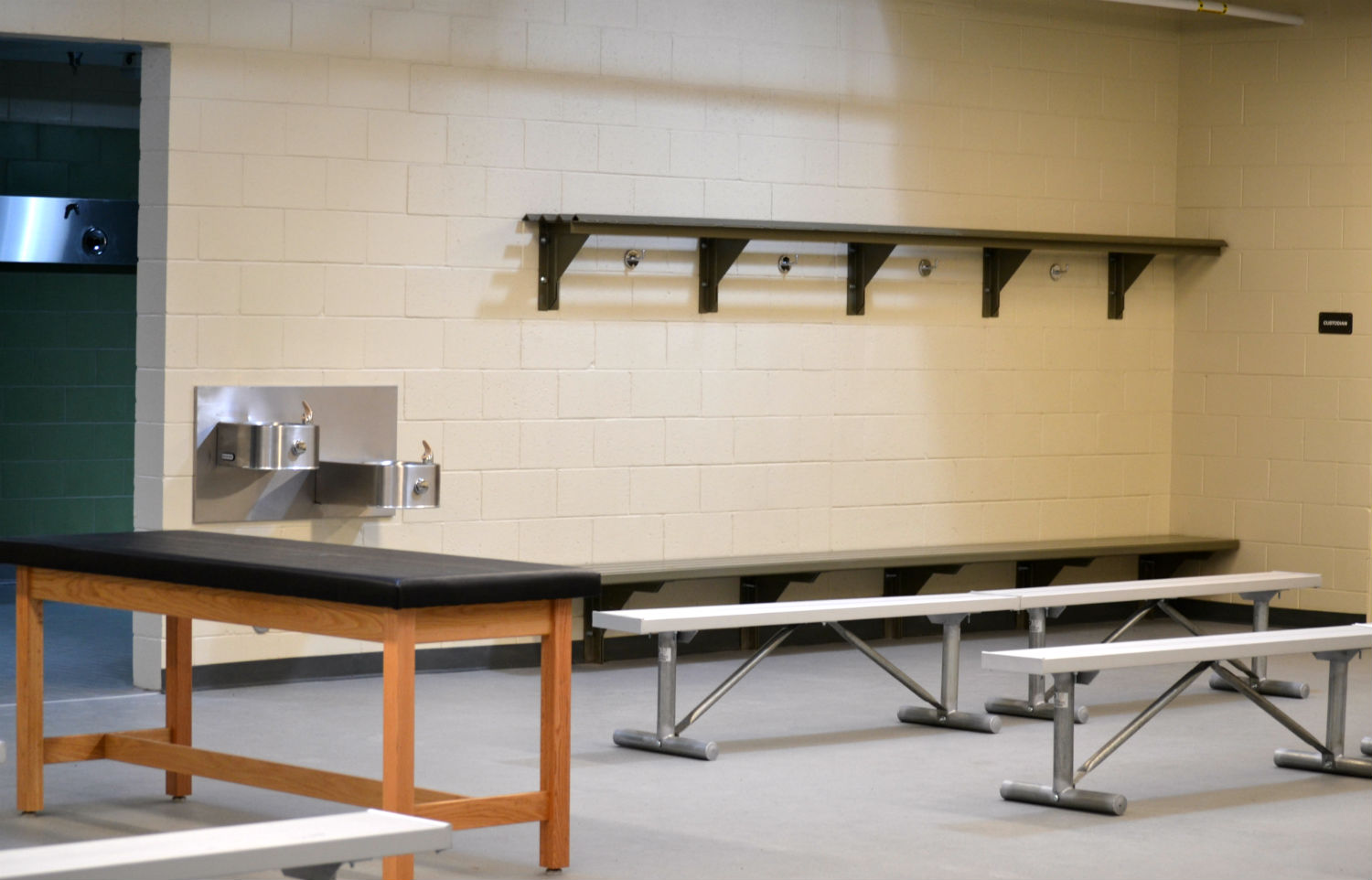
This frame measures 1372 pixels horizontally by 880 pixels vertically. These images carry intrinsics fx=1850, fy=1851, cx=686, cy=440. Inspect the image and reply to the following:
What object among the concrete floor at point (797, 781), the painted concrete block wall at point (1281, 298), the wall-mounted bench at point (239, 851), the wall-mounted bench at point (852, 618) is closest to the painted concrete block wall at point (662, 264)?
the painted concrete block wall at point (1281, 298)

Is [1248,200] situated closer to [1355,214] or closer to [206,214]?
[1355,214]

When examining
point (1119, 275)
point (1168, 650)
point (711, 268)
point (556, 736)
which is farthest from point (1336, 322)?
point (556, 736)

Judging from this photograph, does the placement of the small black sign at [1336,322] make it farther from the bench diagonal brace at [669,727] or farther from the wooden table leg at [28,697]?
the wooden table leg at [28,697]

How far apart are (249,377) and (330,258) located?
0.50 metres

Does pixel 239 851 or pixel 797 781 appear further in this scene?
pixel 797 781

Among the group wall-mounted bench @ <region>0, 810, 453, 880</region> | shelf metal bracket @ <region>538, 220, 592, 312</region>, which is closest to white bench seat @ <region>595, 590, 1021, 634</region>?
shelf metal bracket @ <region>538, 220, 592, 312</region>

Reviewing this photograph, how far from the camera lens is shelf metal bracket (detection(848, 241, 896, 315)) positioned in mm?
7496

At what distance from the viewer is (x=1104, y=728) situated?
5863mm

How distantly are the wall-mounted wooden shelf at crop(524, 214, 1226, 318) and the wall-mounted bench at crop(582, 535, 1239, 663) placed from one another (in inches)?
39.5

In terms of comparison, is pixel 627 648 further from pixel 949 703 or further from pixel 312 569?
pixel 312 569

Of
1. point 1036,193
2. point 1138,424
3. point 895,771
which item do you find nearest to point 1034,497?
point 1138,424

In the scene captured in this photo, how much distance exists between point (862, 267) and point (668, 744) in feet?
9.17

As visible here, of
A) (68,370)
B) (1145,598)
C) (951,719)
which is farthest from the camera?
(68,370)

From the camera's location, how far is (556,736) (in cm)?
399
